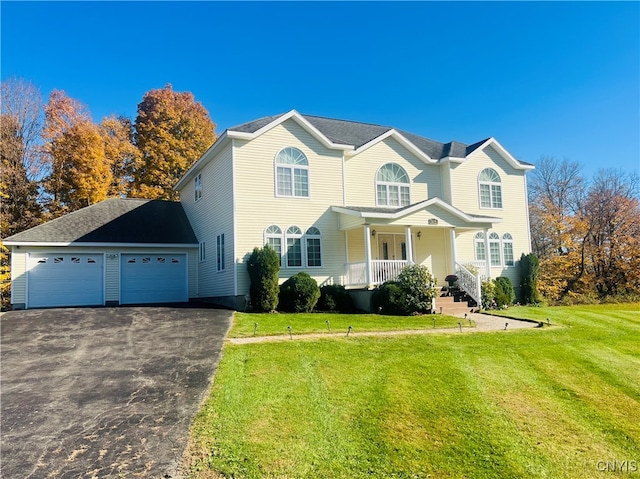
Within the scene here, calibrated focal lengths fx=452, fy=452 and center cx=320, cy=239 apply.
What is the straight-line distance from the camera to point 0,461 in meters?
5.03

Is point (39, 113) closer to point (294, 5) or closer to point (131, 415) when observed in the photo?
point (294, 5)

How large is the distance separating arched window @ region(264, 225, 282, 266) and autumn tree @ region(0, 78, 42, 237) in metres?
17.1

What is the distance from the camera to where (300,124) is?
58.3ft

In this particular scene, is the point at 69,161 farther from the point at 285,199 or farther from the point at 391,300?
the point at 391,300

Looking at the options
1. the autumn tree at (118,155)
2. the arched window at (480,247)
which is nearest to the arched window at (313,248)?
the arched window at (480,247)

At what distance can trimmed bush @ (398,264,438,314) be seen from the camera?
49.9 feet

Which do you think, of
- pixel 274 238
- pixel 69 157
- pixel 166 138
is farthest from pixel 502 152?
pixel 69 157

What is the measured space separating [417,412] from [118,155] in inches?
1180

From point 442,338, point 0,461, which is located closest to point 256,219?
point 442,338

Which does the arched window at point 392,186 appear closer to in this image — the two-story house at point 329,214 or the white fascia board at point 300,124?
the two-story house at point 329,214

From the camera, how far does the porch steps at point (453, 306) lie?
15916 millimetres

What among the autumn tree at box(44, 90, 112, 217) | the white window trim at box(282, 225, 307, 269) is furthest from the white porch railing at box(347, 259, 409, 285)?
the autumn tree at box(44, 90, 112, 217)

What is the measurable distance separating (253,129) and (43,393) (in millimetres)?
12032

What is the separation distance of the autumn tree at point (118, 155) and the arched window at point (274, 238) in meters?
18.1
